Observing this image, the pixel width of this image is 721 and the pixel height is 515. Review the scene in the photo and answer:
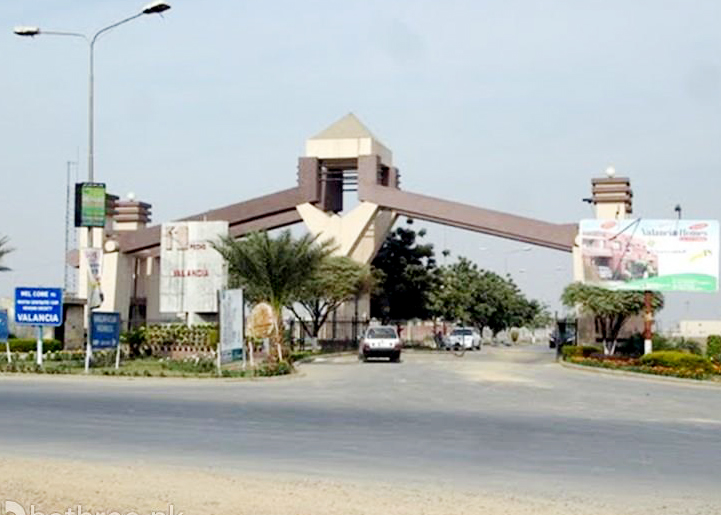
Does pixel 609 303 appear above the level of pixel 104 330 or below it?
above

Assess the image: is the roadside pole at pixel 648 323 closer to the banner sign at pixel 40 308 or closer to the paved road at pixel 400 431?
the paved road at pixel 400 431

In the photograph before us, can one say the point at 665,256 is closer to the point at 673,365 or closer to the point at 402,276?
the point at 673,365

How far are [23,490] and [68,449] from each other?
15.5 ft

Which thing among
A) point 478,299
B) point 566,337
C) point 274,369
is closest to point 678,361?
point 274,369

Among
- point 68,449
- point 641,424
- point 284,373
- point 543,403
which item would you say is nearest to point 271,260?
point 284,373

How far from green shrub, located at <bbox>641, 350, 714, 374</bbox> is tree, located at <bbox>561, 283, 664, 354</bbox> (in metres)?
7.68

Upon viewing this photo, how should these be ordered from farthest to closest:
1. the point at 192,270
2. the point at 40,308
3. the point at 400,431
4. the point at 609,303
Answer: the point at 192,270
the point at 609,303
the point at 40,308
the point at 400,431

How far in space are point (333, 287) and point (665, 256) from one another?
1882 centimetres

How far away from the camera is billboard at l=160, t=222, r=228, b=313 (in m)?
50.7

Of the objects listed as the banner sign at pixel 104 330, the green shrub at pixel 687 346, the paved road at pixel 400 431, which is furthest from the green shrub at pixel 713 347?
the banner sign at pixel 104 330

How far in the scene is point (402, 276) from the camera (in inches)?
2906

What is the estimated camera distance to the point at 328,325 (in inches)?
2653

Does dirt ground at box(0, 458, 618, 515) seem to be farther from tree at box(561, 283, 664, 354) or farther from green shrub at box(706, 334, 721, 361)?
tree at box(561, 283, 664, 354)

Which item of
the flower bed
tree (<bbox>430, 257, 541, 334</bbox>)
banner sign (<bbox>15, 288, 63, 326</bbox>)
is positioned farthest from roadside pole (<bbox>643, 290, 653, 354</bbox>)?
tree (<bbox>430, 257, 541, 334</bbox>)
